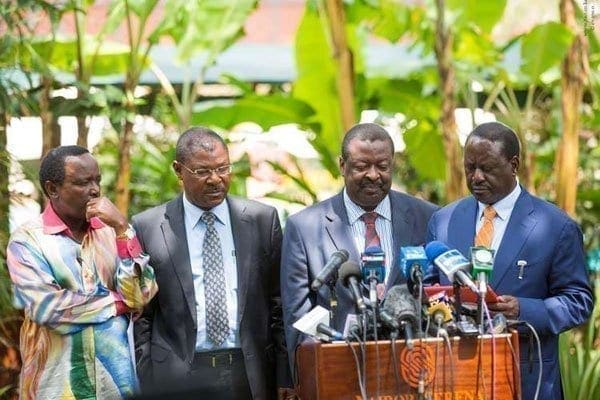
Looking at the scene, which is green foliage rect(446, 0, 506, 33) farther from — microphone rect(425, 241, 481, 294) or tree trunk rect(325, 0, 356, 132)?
microphone rect(425, 241, 481, 294)

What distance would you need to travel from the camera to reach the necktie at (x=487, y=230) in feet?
20.1

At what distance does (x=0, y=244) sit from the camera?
320 inches

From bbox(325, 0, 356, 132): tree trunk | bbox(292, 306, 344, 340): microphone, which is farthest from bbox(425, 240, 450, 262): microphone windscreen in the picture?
bbox(325, 0, 356, 132): tree trunk

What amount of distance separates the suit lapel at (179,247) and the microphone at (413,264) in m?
1.38

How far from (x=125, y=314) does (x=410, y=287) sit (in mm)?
A: 1444

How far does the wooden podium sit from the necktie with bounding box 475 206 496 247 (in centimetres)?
90

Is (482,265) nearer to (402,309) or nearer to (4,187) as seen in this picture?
(402,309)

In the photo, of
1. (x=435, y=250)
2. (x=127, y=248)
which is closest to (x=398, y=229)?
(x=435, y=250)

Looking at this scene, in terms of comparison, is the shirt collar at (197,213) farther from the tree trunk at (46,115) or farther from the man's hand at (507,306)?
the tree trunk at (46,115)

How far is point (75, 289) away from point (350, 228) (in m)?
1.36

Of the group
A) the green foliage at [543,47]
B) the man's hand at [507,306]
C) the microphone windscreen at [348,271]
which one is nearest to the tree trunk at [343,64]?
the green foliage at [543,47]

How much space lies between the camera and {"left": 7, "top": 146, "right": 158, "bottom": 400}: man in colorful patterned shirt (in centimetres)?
588

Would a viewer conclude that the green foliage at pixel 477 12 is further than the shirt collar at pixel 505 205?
Yes

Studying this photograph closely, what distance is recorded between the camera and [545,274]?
19.8ft
